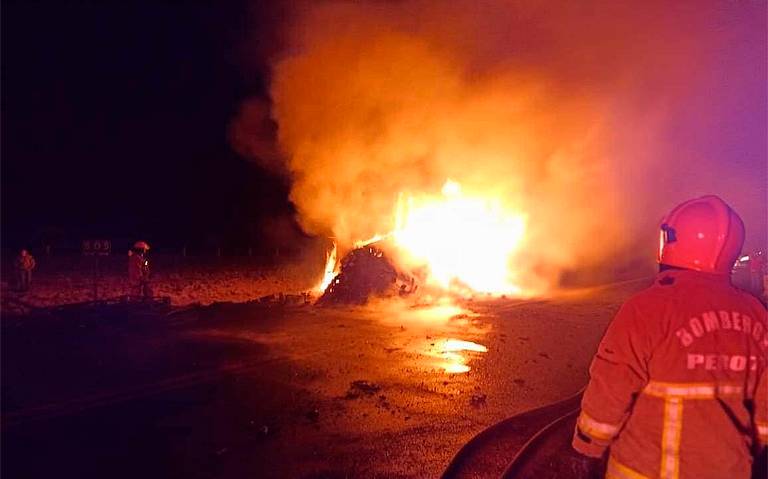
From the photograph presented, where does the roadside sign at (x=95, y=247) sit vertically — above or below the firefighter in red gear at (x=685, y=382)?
above

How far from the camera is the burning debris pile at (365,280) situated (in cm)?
1517

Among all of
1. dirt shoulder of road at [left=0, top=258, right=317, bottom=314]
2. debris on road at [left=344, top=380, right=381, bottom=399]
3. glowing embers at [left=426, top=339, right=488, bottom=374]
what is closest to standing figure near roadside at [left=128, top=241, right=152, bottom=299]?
dirt shoulder of road at [left=0, top=258, right=317, bottom=314]

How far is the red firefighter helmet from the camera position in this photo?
2352 millimetres

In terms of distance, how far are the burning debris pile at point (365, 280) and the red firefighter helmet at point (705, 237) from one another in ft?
41.6

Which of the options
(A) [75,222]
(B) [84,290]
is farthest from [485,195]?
(A) [75,222]

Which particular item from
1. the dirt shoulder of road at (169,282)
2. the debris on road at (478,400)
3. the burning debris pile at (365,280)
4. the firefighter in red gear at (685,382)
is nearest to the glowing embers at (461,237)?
the burning debris pile at (365,280)

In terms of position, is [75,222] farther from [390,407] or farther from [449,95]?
[390,407]

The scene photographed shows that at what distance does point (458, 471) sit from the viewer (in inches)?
186

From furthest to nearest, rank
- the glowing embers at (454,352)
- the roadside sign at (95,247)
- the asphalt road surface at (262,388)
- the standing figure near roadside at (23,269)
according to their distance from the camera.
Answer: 1. the standing figure near roadside at (23,269)
2. the roadside sign at (95,247)
3. the glowing embers at (454,352)
4. the asphalt road surface at (262,388)

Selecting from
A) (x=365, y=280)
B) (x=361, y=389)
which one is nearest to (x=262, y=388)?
(x=361, y=389)

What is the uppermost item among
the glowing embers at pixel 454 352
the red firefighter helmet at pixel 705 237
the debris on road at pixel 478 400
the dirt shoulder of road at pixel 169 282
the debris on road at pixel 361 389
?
the red firefighter helmet at pixel 705 237

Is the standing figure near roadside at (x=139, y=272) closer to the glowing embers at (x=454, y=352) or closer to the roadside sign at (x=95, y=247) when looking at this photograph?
the roadside sign at (x=95, y=247)

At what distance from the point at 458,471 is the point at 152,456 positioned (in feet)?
9.20

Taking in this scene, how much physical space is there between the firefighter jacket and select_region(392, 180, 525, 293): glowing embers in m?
15.1
